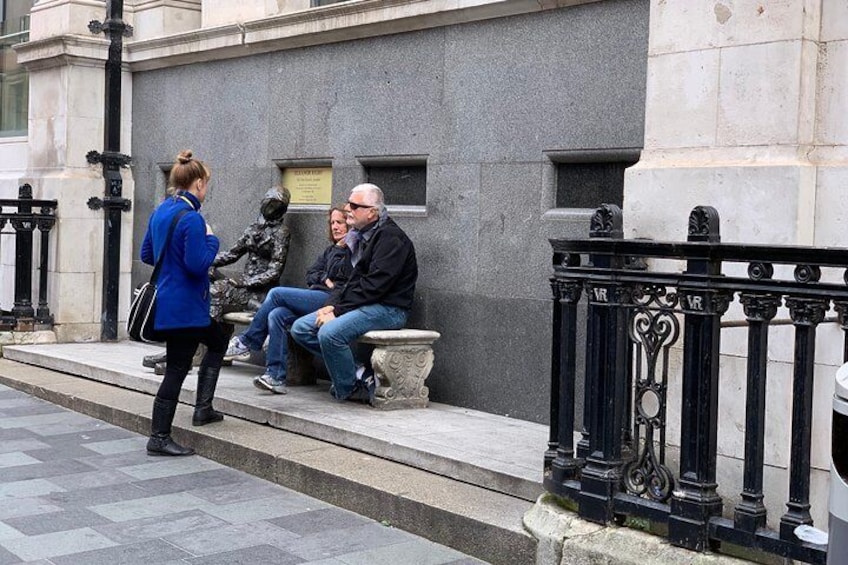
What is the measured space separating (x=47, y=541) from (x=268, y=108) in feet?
16.8

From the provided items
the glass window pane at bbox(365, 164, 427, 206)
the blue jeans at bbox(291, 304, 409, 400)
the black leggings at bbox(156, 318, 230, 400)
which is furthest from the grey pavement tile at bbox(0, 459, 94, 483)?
the glass window pane at bbox(365, 164, 427, 206)

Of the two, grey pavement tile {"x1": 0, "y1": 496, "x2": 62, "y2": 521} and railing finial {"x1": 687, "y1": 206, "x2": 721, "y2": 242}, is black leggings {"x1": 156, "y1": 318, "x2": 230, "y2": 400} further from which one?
railing finial {"x1": 687, "y1": 206, "x2": 721, "y2": 242}

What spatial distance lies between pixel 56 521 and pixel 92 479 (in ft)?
3.00

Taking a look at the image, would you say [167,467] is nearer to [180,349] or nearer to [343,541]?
[180,349]

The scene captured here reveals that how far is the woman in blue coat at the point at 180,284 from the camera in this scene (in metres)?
6.82

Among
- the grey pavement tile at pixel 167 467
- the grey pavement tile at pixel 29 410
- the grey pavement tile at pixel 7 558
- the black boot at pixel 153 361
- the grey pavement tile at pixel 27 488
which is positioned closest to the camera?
the grey pavement tile at pixel 7 558

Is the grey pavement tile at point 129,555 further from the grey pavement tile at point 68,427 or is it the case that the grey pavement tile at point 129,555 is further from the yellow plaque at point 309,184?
the yellow plaque at point 309,184

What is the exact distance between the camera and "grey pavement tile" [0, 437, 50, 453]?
750cm

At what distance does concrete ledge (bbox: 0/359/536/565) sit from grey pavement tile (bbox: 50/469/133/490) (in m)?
0.62

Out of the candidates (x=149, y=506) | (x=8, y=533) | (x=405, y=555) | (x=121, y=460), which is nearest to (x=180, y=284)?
(x=121, y=460)

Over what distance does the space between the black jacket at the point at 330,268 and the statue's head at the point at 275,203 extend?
0.71m

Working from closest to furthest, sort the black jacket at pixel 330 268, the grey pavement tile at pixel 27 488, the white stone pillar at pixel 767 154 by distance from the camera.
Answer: the white stone pillar at pixel 767 154
the grey pavement tile at pixel 27 488
the black jacket at pixel 330 268

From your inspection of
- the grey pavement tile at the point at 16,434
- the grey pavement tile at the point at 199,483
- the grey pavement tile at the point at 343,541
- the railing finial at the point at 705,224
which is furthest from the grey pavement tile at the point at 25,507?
the railing finial at the point at 705,224

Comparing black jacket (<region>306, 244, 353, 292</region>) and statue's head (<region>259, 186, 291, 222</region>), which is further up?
statue's head (<region>259, 186, 291, 222</region>)
